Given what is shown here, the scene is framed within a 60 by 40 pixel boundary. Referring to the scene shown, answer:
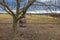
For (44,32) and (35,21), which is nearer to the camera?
(44,32)

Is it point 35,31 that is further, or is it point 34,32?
point 35,31

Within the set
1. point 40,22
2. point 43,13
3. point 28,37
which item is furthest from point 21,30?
point 43,13

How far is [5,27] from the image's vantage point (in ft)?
34.7

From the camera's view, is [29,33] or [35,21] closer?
[29,33]

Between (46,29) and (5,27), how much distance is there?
1956mm

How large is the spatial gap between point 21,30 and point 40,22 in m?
2.18

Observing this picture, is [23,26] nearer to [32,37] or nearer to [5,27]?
[5,27]

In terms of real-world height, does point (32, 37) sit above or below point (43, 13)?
above

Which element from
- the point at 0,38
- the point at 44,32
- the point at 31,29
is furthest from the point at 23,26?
the point at 0,38

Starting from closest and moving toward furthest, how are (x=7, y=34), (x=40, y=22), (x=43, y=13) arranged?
(x=7, y=34), (x=40, y=22), (x=43, y=13)

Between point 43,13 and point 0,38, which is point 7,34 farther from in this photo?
point 43,13

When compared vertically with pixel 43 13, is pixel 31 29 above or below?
above

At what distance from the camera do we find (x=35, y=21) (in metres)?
12.1

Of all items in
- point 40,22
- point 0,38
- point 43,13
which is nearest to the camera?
point 0,38
